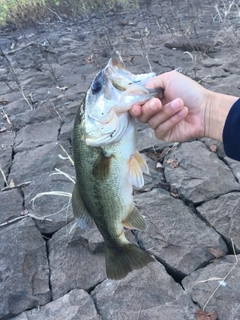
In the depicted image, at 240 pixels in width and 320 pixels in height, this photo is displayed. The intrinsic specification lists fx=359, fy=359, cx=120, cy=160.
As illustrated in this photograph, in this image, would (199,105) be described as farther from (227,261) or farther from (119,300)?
(119,300)

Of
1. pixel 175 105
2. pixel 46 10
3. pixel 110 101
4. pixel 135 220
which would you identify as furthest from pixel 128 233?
pixel 46 10

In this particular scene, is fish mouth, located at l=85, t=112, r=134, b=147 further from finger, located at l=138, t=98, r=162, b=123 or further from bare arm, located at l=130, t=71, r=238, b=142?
bare arm, located at l=130, t=71, r=238, b=142

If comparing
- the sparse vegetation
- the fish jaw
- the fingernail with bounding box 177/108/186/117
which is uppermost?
the fish jaw

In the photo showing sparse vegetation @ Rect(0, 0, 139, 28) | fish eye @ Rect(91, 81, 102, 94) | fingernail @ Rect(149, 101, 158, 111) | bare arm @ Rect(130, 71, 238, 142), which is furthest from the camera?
sparse vegetation @ Rect(0, 0, 139, 28)

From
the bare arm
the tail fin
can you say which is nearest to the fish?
the tail fin

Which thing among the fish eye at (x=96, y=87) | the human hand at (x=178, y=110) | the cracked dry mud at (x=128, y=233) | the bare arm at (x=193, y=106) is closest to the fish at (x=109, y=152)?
the fish eye at (x=96, y=87)

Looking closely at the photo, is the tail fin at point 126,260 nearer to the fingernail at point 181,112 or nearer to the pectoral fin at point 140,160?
the pectoral fin at point 140,160

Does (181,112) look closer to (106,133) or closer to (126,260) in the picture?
(106,133)
